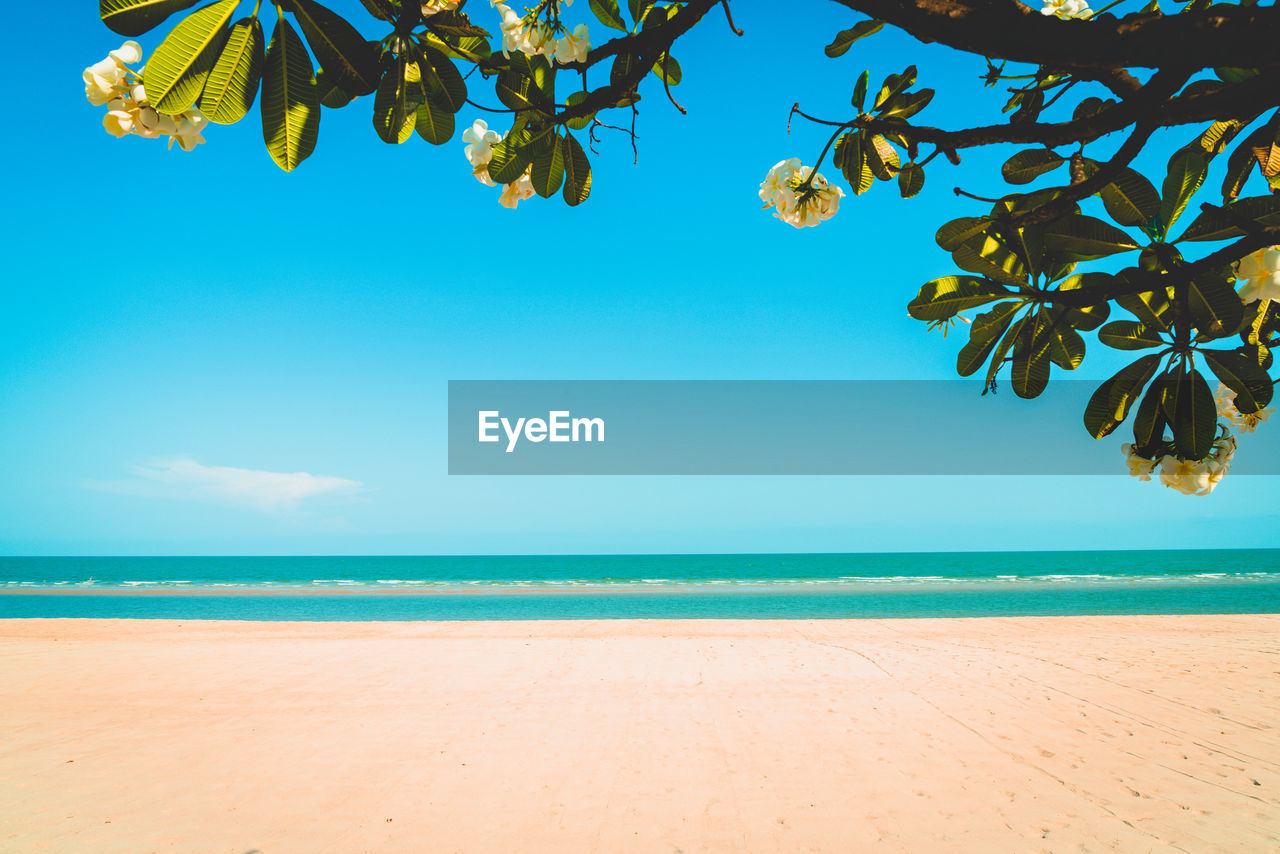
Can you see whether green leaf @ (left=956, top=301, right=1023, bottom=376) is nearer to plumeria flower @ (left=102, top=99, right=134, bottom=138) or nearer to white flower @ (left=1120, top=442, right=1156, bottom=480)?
white flower @ (left=1120, top=442, right=1156, bottom=480)

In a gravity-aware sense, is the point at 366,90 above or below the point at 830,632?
above

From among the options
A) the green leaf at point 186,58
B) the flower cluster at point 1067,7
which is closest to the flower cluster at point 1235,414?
the flower cluster at point 1067,7

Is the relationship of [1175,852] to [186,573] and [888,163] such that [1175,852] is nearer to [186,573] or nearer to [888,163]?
[888,163]

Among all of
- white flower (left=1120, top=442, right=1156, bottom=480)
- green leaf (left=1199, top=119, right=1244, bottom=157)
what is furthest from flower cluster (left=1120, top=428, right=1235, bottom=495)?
green leaf (left=1199, top=119, right=1244, bottom=157)

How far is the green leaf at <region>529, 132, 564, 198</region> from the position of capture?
1230 millimetres

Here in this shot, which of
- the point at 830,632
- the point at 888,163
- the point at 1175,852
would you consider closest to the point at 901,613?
the point at 830,632

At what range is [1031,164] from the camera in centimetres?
137

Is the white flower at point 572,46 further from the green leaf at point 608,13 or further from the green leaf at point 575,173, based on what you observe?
the green leaf at point 575,173

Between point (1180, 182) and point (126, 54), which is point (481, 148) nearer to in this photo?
point (126, 54)

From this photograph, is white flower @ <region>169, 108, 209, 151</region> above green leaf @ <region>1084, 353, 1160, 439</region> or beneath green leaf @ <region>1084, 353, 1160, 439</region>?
above

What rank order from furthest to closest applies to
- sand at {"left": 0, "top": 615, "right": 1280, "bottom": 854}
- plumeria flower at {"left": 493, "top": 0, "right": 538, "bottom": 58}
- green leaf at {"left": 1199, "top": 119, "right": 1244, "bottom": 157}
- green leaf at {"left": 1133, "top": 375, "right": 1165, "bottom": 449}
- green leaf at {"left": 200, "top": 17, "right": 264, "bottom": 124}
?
1. sand at {"left": 0, "top": 615, "right": 1280, "bottom": 854}
2. plumeria flower at {"left": 493, "top": 0, "right": 538, "bottom": 58}
3. green leaf at {"left": 1199, "top": 119, "right": 1244, "bottom": 157}
4. green leaf at {"left": 1133, "top": 375, "right": 1165, "bottom": 449}
5. green leaf at {"left": 200, "top": 17, "right": 264, "bottom": 124}

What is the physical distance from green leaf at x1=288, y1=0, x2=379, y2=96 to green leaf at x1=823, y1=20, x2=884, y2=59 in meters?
0.96

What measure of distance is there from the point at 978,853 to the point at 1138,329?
9.90 ft

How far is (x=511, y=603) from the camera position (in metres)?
22.1
